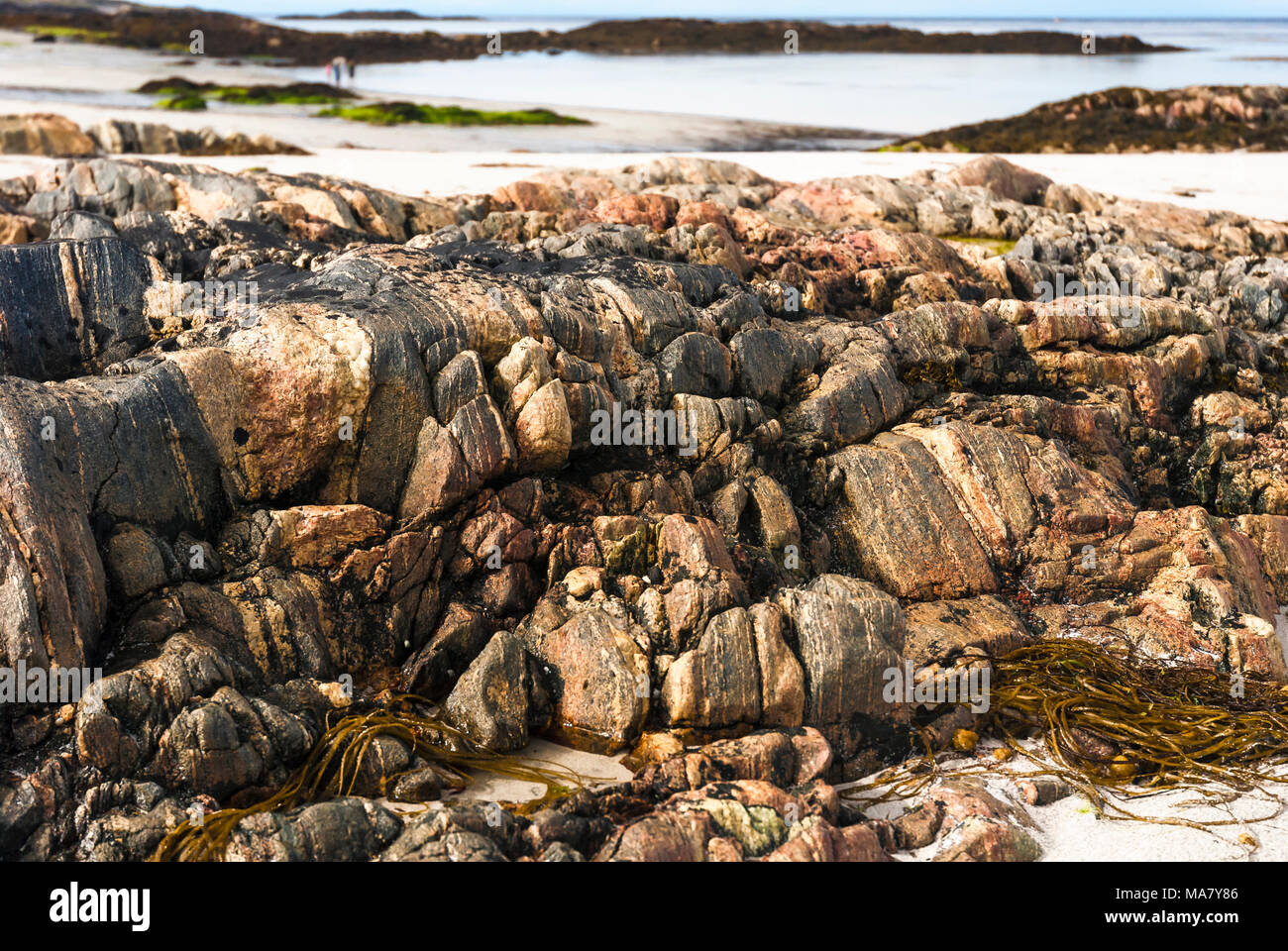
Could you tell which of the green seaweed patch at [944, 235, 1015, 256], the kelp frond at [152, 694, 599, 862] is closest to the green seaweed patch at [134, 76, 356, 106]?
the green seaweed patch at [944, 235, 1015, 256]

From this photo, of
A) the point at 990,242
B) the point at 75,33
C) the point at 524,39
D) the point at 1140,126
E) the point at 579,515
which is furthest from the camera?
the point at 524,39

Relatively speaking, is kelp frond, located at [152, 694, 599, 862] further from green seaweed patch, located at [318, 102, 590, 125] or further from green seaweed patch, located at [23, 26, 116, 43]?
green seaweed patch, located at [23, 26, 116, 43]

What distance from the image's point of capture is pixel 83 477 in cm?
1039

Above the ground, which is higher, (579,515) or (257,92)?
(257,92)

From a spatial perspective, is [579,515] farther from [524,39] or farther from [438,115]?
[524,39]

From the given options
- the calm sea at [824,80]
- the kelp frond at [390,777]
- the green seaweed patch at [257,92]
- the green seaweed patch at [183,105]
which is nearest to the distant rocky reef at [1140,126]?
the calm sea at [824,80]

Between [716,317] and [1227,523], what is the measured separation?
7.15 meters

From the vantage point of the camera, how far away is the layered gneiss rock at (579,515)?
935 cm

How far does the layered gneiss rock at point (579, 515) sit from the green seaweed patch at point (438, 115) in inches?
1032

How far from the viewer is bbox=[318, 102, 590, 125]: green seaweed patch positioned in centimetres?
4209

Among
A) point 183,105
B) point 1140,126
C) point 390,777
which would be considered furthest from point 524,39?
point 390,777

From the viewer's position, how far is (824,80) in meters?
67.0

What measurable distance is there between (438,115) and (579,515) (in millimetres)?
34012

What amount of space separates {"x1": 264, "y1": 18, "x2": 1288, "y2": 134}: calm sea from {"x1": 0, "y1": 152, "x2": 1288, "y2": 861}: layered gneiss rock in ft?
109
